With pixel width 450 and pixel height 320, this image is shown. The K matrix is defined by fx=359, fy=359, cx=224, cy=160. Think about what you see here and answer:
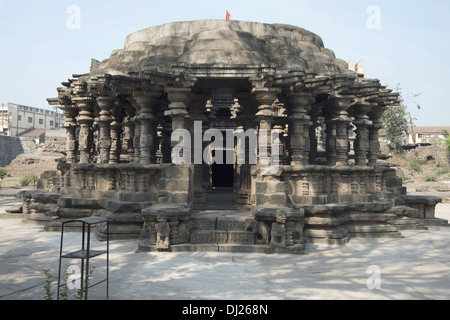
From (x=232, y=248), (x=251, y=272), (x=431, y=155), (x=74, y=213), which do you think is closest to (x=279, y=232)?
(x=232, y=248)

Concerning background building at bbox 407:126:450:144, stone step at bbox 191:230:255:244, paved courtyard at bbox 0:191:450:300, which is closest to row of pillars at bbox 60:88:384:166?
stone step at bbox 191:230:255:244

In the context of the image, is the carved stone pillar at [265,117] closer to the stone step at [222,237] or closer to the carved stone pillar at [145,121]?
the stone step at [222,237]

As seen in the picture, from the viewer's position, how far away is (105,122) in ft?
33.8

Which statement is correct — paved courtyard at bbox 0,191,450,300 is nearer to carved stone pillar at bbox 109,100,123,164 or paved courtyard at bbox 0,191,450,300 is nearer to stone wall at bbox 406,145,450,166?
carved stone pillar at bbox 109,100,123,164

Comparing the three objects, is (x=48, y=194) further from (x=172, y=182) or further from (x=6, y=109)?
(x=6, y=109)

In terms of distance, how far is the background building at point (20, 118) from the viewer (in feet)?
196

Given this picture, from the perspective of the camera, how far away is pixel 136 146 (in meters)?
9.79

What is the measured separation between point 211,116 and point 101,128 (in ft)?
20.6

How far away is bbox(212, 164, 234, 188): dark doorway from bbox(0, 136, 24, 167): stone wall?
38200 millimetres

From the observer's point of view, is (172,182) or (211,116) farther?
(211,116)

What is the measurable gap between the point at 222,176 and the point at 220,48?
9.48 m
